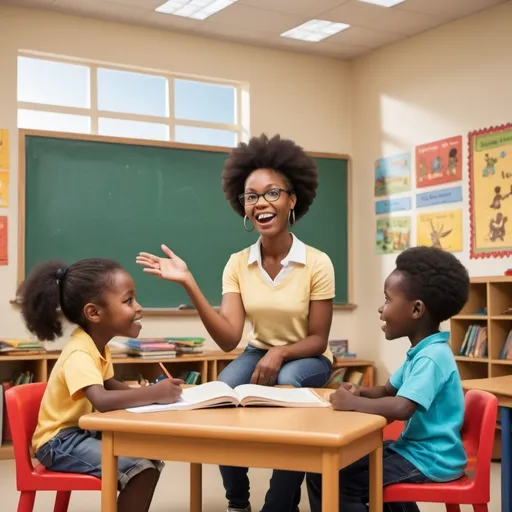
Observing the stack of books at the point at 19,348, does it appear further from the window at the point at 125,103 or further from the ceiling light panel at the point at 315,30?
the ceiling light panel at the point at 315,30

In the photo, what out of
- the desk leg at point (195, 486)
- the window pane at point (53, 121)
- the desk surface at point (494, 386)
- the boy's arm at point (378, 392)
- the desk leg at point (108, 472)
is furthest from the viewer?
the window pane at point (53, 121)

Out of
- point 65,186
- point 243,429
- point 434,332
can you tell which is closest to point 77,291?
point 243,429

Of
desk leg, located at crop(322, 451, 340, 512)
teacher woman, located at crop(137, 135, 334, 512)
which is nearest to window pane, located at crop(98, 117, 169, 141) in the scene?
teacher woman, located at crop(137, 135, 334, 512)

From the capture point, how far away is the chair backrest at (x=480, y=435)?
6.75 ft

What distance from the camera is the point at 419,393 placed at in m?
2.00

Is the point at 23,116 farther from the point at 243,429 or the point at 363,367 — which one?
the point at 243,429

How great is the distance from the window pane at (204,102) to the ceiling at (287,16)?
0.39m

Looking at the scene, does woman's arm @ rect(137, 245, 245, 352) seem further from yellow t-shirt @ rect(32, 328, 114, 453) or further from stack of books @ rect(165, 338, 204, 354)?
stack of books @ rect(165, 338, 204, 354)

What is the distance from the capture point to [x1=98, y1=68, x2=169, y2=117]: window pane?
581cm

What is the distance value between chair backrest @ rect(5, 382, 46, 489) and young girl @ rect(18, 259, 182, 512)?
4cm

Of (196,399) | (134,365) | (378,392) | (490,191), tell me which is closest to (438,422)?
(378,392)

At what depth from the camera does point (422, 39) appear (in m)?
5.94

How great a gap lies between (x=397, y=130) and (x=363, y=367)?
72.2 inches

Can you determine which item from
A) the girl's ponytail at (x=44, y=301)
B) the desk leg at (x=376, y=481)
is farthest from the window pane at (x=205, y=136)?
the desk leg at (x=376, y=481)
